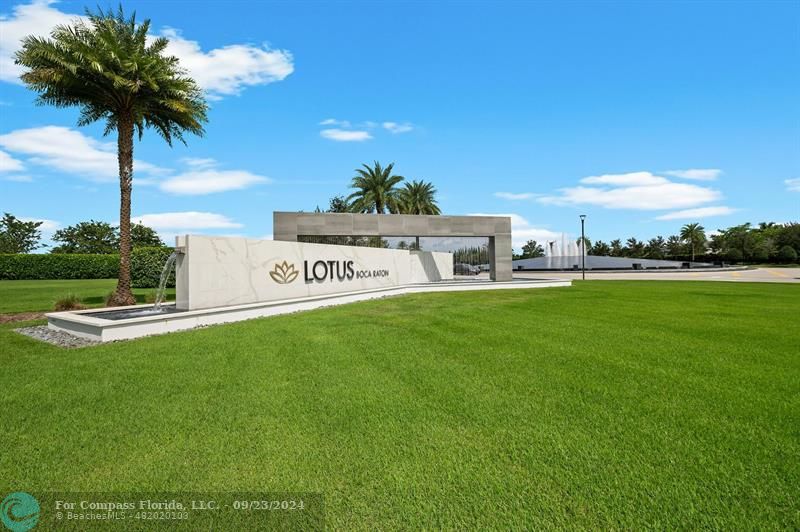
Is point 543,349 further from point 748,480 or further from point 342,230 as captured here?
point 342,230

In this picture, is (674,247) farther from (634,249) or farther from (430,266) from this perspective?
(430,266)

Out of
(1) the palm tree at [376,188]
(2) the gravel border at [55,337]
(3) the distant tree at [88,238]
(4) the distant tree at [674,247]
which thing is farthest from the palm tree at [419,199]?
(4) the distant tree at [674,247]

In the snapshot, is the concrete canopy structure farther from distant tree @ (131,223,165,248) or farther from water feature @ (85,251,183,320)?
distant tree @ (131,223,165,248)

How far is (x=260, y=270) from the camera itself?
14.6 meters

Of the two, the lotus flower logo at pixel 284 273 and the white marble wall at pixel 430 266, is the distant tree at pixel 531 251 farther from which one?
the lotus flower logo at pixel 284 273

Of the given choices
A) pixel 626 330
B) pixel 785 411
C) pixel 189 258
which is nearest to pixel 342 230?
pixel 189 258

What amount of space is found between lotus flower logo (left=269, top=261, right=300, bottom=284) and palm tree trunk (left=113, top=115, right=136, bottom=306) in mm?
5838

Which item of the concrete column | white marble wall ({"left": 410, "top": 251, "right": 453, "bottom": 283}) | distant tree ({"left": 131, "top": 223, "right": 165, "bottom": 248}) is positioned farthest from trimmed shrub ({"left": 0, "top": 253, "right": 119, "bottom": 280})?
the concrete column

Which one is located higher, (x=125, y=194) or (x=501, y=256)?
(x=125, y=194)

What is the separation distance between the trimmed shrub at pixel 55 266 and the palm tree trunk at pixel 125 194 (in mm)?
27386

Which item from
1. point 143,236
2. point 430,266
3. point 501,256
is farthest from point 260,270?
point 143,236

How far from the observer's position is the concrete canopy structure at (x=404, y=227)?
22.7m

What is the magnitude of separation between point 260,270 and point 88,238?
219 feet

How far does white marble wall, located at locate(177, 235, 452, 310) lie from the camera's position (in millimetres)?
12398
